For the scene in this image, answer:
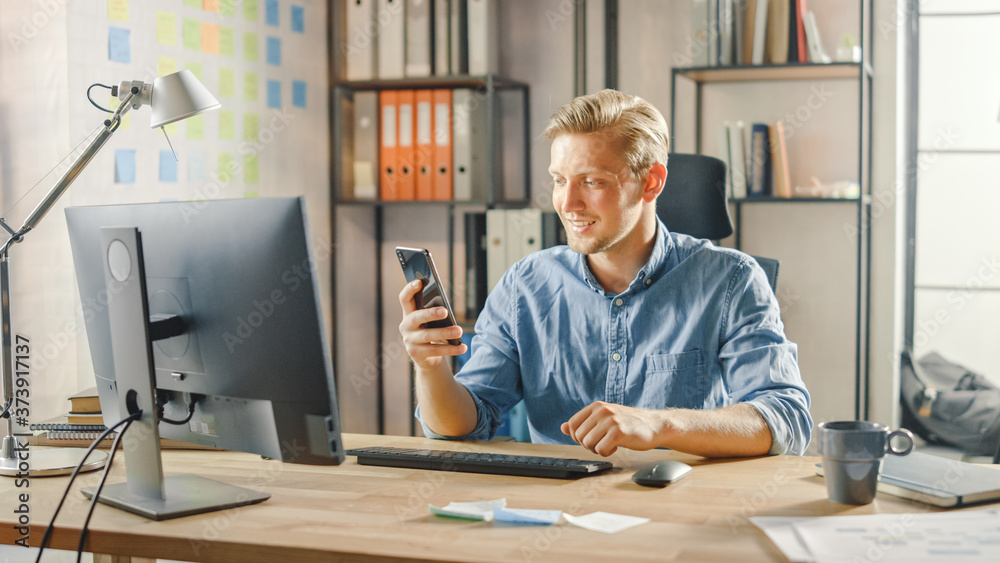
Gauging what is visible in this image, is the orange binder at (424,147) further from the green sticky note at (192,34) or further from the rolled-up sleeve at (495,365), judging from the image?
the rolled-up sleeve at (495,365)

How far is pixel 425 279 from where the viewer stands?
1307 millimetres

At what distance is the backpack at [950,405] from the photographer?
317cm

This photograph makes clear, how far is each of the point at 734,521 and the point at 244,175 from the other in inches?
88.8

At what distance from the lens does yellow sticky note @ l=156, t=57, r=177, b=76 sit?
2.51 m

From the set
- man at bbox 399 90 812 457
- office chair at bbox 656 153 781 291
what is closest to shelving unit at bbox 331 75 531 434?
office chair at bbox 656 153 781 291

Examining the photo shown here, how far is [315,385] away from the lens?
1.05 m

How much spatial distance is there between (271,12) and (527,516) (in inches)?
97.6

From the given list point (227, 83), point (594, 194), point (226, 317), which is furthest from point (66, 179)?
point (227, 83)

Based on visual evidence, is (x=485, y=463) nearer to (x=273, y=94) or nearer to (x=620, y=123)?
(x=620, y=123)

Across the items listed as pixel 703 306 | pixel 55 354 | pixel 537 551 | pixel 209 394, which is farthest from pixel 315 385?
pixel 55 354

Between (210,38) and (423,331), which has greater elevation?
(210,38)

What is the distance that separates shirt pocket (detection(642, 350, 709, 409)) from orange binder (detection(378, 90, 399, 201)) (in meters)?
1.88

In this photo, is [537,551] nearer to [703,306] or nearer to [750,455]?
[750,455]

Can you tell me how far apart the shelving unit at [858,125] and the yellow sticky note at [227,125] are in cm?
144
